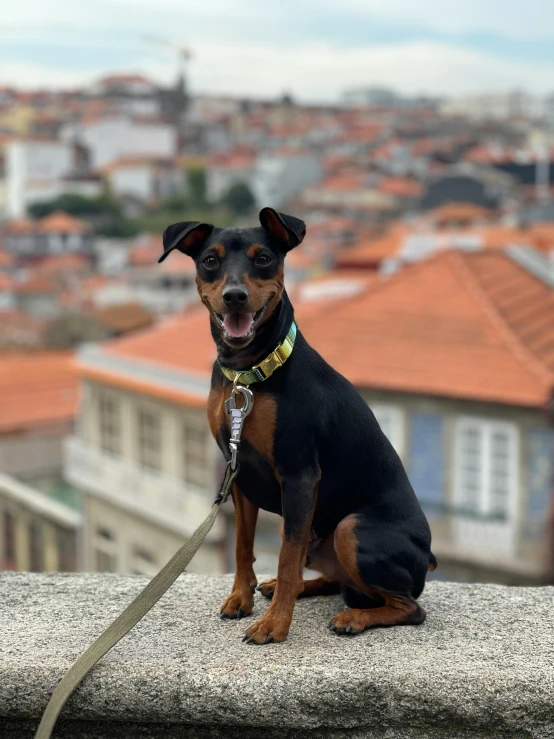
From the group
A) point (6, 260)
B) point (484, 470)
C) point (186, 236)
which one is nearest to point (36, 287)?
point (6, 260)

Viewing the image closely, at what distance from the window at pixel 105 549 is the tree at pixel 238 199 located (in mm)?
82055

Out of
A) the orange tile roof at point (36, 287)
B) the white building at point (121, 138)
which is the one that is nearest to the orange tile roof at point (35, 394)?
the orange tile roof at point (36, 287)

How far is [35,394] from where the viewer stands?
86.3 feet

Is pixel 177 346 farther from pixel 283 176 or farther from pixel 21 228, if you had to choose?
pixel 283 176

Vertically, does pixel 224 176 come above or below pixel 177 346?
below

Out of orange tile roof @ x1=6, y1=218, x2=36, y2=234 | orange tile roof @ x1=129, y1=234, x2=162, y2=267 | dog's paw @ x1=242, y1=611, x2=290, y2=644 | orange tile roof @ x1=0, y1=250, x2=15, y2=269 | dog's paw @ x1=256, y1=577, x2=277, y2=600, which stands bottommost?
orange tile roof @ x1=0, y1=250, x2=15, y2=269

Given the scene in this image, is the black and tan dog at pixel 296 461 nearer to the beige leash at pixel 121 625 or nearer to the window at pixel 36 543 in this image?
the beige leash at pixel 121 625

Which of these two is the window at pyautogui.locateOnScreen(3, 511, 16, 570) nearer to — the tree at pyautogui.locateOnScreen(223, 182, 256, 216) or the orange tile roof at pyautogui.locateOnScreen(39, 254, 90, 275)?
the orange tile roof at pyautogui.locateOnScreen(39, 254, 90, 275)

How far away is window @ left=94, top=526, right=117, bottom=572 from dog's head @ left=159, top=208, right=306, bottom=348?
1994 cm

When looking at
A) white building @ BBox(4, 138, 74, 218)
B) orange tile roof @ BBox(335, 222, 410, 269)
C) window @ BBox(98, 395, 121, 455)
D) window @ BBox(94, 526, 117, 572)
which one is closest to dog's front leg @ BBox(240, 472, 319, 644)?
window @ BBox(98, 395, 121, 455)

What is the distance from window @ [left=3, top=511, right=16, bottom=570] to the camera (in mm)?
22891

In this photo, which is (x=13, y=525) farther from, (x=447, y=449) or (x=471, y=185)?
(x=471, y=185)

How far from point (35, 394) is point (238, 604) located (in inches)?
938

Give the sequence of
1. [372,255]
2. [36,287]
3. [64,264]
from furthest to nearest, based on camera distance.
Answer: [64,264] → [36,287] → [372,255]
